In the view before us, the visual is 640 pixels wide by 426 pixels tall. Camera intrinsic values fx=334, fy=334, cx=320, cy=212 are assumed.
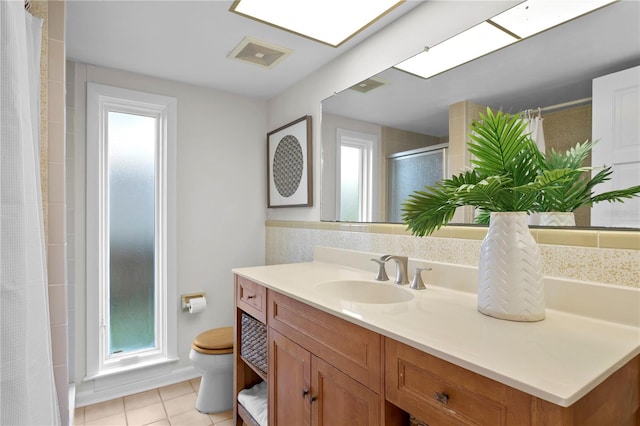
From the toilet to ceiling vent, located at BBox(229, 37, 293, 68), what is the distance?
5.79 ft

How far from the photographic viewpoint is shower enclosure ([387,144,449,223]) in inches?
59.5

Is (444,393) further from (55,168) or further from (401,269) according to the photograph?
(55,168)

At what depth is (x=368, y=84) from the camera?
6.08ft

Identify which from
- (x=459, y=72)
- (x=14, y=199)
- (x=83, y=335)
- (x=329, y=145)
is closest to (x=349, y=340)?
(x=14, y=199)

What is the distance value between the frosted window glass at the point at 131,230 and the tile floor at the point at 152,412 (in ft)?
1.10

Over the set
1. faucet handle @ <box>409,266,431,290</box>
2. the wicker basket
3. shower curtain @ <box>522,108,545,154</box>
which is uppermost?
Answer: shower curtain @ <box>522,108,545,154</box>

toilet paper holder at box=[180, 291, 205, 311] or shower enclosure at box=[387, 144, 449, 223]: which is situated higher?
shower enclosure at box=[387, 144, 449, 223]

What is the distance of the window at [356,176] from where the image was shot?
1874mm

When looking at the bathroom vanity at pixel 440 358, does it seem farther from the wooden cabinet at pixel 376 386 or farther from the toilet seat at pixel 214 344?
the toilet seat at pixel 214 344

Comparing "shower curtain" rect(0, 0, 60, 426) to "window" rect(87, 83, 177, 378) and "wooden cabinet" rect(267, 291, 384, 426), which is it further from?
"window" rect(87, 83, 177, 378)

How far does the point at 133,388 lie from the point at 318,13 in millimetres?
2612

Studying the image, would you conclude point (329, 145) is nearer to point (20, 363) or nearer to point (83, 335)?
point (20, 363)

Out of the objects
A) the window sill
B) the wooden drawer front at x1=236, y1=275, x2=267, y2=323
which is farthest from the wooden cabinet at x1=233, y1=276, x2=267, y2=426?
the window sill

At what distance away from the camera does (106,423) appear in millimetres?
1969
